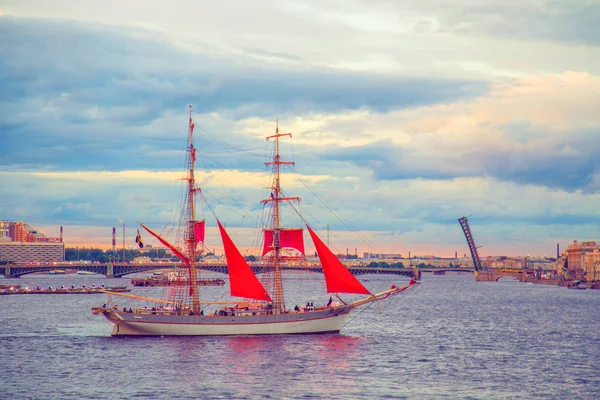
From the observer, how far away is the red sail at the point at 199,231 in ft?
241

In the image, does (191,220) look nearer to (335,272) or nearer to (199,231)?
(199,231)

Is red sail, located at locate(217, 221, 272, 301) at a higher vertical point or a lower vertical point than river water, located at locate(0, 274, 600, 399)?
higher

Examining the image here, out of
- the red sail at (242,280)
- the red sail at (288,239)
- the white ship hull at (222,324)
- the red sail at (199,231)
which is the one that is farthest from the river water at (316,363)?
the red sail at (199,231)

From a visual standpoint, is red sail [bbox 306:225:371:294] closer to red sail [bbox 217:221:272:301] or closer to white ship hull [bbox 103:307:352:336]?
white ship hull [bbox 103:307:352:336]

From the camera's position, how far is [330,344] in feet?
214

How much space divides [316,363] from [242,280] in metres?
17.1

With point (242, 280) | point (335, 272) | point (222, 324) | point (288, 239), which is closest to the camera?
point (222, 324)

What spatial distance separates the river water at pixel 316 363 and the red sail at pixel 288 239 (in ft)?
25.9

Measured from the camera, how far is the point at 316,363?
55.7m

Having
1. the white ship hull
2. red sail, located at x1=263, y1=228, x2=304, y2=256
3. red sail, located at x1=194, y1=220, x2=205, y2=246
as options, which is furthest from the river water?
red sail, located at x1=194, y1=220, x2=205, y2=246

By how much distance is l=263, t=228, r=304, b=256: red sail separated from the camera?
72.6m

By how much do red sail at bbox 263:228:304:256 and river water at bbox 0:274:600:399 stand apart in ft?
25.9

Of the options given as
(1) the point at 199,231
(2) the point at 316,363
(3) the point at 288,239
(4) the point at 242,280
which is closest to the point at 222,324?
(4) the point at 242,280

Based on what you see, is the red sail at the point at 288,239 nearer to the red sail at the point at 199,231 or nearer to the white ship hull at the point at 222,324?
the red sail at the point at 199,231
